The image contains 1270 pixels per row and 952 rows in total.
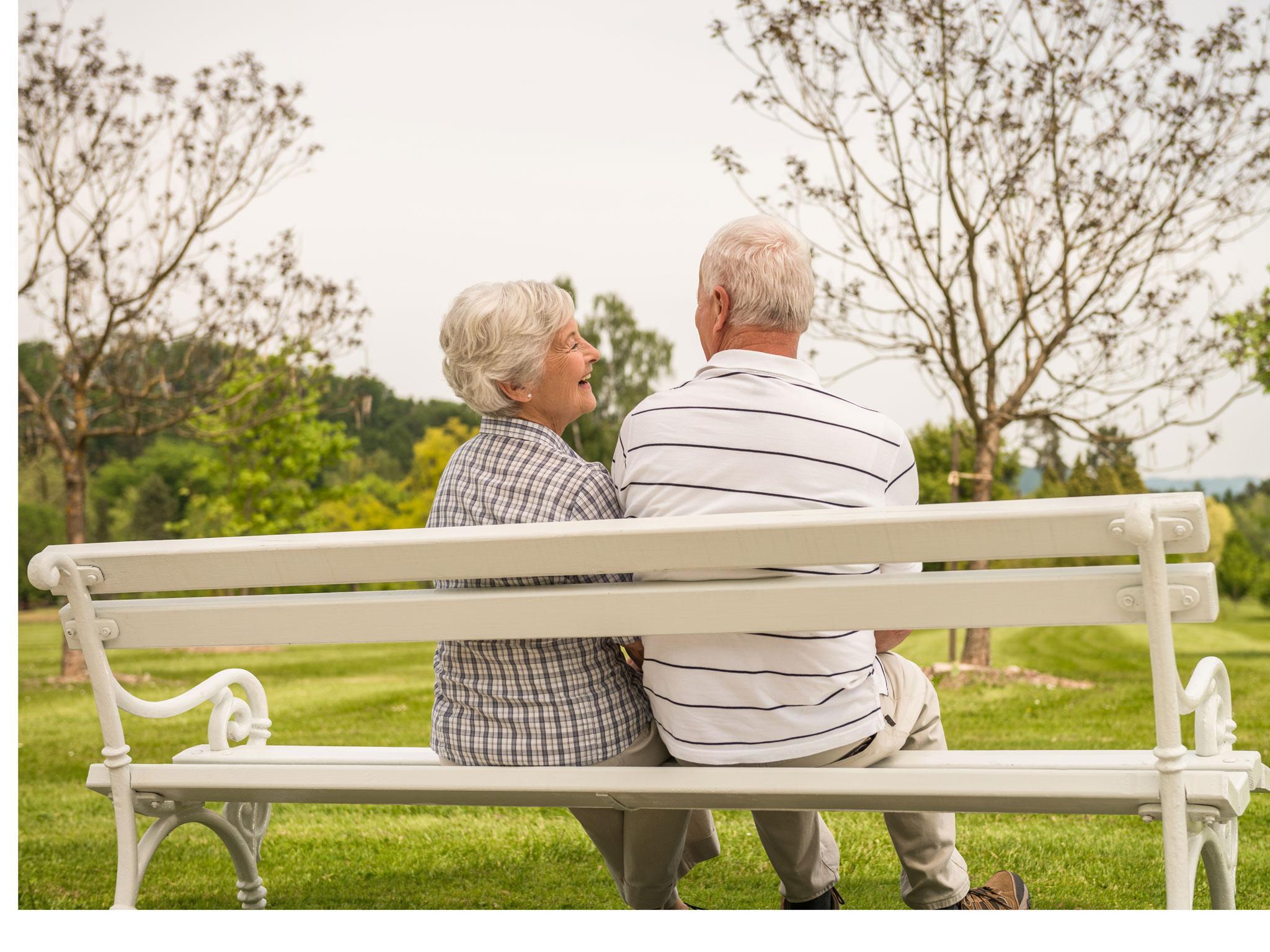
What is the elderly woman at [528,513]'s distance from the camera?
2340 millimetres

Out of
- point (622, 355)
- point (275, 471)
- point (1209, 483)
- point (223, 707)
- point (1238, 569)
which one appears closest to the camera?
point (223, 707)

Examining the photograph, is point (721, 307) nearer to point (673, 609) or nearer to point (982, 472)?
point (673, 609)

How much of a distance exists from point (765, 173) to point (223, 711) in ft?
121

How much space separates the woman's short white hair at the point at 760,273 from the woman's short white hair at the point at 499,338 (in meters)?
0.31

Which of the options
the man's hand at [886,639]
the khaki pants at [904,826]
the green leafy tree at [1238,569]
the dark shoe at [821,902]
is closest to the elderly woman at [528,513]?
the khaki pants at [904,826]

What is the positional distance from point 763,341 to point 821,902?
3.91ft

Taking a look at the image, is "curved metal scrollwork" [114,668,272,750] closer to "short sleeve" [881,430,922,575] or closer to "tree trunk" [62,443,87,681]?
"short sleeve" [881,430,922,575]

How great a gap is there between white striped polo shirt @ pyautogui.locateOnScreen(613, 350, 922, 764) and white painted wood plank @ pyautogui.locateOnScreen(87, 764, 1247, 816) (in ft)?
0.29

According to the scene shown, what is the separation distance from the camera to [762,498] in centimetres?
222

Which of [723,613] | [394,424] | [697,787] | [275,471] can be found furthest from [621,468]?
[394,424]

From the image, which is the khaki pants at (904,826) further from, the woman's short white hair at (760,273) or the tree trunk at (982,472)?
the tree trunk at (982,472)

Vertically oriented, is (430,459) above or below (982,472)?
above

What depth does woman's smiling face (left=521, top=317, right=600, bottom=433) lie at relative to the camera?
8.04 ft

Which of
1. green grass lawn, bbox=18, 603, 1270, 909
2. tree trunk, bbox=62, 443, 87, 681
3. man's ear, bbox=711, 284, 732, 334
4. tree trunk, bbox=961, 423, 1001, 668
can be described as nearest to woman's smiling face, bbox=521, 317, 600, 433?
man's ear, bbox=711, 284, 732, 334
